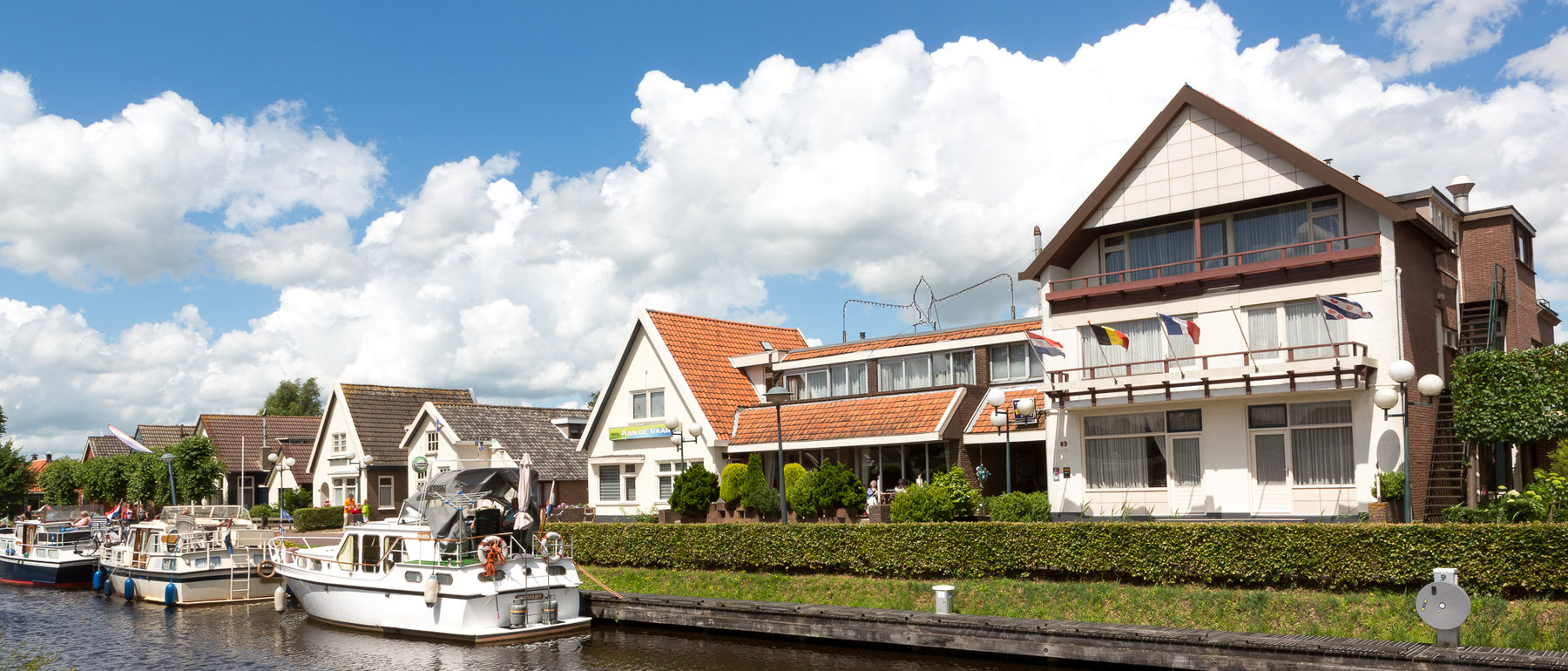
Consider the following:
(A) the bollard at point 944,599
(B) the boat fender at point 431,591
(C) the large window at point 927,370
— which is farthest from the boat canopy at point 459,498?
(C) the large window at point 927,370

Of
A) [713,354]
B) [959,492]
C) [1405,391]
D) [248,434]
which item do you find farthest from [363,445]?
[1405,391]

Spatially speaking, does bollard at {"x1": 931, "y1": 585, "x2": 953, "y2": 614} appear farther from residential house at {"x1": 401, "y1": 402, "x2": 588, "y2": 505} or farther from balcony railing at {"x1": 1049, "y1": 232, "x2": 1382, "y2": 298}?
residential house at {"x1": 401, "y1": 402, "x2": 588, "y2": 505}

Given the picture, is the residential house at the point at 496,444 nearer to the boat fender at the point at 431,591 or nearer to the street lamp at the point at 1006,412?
the boat fender at the point at 431,591

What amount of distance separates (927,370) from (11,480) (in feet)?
178

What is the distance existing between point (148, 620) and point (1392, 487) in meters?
30.5

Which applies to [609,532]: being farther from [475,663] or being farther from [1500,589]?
[1500,589]

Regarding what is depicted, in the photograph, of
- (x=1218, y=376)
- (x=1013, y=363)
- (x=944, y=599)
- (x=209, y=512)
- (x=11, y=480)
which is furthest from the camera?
(x=11, y=480)

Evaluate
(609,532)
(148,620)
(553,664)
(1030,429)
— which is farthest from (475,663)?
(1030,429)

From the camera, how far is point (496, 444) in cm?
4816

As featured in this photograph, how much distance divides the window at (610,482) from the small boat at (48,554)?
17.0 metres

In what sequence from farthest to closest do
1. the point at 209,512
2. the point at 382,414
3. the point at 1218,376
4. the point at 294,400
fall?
the point at 294,400 < the point at 382,414 < the point at 209,512 < the point at 1218,376

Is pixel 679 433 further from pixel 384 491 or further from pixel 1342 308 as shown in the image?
pixel 384 491

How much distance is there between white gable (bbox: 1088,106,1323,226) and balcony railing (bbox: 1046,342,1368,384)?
370 cm

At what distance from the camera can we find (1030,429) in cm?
3027
